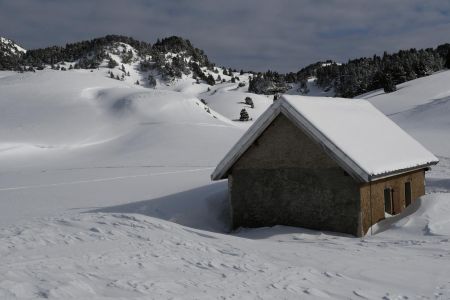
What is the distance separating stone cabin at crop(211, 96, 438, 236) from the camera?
1286 centimetres

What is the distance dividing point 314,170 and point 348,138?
132cm

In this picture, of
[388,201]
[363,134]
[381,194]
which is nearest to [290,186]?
[381,194]

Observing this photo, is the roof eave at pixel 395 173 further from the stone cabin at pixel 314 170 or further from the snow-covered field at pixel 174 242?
the snow-covered field at pixel 174 242

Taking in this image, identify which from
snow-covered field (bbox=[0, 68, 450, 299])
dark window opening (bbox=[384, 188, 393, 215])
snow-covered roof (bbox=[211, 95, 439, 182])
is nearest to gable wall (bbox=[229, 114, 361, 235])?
snow-covered roof (bbox=[211, 95, 439, 182])

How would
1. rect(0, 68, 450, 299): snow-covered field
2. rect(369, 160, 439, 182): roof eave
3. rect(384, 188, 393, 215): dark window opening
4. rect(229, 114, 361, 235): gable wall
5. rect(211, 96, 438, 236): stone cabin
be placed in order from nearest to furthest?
rect(0, 68, 450, 299): snow-covered field → rect(369, 160, 439, 182): roof eave → rect(211, 96, 438, 236): stone cabin → rect(229, 114, 361, 235): gable wall → rect(384, 188, 393, 215): dark window opening

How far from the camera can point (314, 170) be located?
44.0ft

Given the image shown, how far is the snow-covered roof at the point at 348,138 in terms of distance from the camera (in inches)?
494

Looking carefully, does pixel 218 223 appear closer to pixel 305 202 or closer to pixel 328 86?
pixel 305 202

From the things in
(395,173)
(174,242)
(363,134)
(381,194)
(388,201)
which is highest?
(363,134)

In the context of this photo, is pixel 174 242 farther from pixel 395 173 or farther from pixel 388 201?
pixel 388 201

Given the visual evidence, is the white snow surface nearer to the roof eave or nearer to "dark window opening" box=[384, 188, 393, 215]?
the roof eave

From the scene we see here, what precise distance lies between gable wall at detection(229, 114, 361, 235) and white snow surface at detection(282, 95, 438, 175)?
0.60 metres

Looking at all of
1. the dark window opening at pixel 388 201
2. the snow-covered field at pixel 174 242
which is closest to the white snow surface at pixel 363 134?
the dark window opening at pixel 388 201

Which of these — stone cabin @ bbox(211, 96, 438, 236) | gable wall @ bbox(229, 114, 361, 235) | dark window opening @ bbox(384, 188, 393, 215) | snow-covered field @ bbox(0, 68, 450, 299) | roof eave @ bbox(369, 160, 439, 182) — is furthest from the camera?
dark window opening @ bbox(384, 188, 393, 215)
